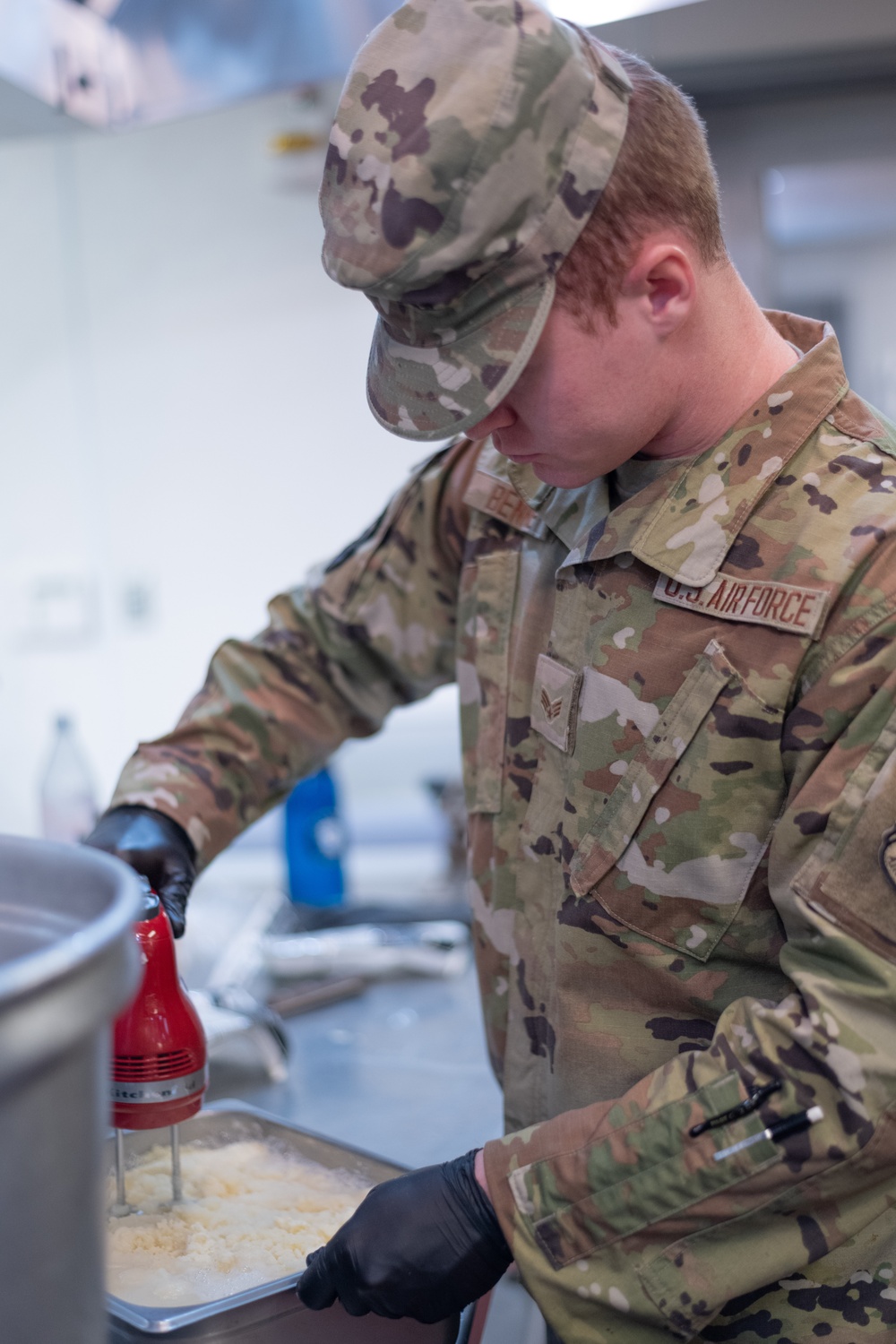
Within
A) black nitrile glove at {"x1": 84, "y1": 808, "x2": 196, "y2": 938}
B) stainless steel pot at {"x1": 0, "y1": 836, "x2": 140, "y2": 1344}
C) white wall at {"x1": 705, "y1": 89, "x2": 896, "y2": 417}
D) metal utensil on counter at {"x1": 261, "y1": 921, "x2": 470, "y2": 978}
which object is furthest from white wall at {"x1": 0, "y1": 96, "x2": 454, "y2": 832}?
stainless steel pot at {"x1": 0, "y1": 836, "x2": 140, "y2": 1344}

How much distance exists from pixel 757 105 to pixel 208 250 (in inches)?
48.0

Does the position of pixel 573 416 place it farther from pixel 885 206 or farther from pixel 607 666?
pixel 885 206

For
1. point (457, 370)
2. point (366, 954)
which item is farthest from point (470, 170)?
point (366, 954)

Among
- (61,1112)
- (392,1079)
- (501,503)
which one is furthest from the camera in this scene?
(392,1079)

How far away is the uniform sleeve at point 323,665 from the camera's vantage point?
1.20 meters

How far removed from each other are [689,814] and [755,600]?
0.52 feet

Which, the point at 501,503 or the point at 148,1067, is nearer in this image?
the point at 148,1067

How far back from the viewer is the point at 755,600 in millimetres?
845

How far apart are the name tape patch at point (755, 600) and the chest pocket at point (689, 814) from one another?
0.10ft

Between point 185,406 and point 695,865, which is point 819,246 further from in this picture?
point 695,865

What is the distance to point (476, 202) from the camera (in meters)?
0.76

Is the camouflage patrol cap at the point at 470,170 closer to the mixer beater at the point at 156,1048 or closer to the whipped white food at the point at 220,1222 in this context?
the mixer beater at the point at 156,1048

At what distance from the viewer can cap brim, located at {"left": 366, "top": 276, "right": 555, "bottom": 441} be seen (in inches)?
31.7

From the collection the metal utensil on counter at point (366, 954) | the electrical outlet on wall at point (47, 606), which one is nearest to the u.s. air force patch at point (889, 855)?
the metal utensil on counter at point (366, 954)
